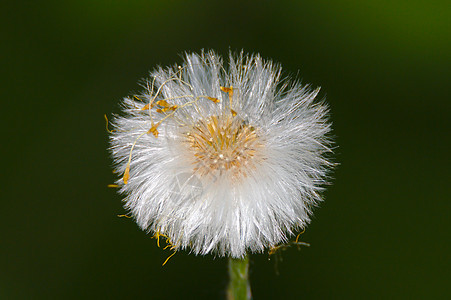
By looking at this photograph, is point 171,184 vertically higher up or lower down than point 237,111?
lower down

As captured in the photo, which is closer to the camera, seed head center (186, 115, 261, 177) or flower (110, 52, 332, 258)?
flower (110, 52, 332, 258)

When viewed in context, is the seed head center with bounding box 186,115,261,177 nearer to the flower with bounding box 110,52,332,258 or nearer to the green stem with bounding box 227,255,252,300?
the flower with bounding box 110,52,332,258

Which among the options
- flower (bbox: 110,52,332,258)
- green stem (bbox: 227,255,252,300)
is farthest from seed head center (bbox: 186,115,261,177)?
green stem (bbox: 227,255,252,300)

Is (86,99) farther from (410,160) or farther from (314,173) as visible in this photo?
(410,160)

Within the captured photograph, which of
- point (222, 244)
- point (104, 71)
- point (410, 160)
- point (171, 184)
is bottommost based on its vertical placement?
point (222, 244)

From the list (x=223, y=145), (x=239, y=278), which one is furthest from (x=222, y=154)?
(x=239, y=278)

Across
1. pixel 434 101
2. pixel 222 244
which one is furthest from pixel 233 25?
pixel 222 244
